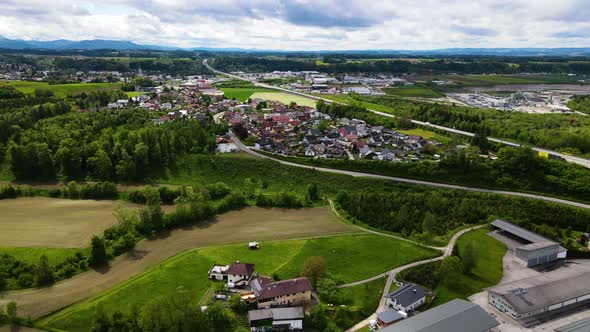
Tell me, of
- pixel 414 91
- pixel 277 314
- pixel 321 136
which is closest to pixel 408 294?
pixel 277 314

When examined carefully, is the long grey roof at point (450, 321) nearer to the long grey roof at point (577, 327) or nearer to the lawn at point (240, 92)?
the long grey roof at point (577, 327)

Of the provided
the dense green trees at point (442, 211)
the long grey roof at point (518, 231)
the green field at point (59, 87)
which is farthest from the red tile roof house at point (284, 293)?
the green field at point (59, 87)

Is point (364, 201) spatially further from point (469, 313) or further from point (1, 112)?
point (1, 112)

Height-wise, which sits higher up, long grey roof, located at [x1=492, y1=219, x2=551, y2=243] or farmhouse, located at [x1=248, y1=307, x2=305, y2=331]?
long grey roof, located at [x1=492, y1=219, x2=551, y2=243]

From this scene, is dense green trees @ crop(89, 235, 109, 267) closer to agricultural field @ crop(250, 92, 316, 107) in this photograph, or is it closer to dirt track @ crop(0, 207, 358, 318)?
dirt track @ crop(0, 207, 358, 318)

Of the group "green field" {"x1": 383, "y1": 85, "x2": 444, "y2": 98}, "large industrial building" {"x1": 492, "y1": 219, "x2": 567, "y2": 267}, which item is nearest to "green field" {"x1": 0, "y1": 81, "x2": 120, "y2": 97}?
"green field" {"x1": 383, "y1": 85, "x2": 444, "y2": 98}
